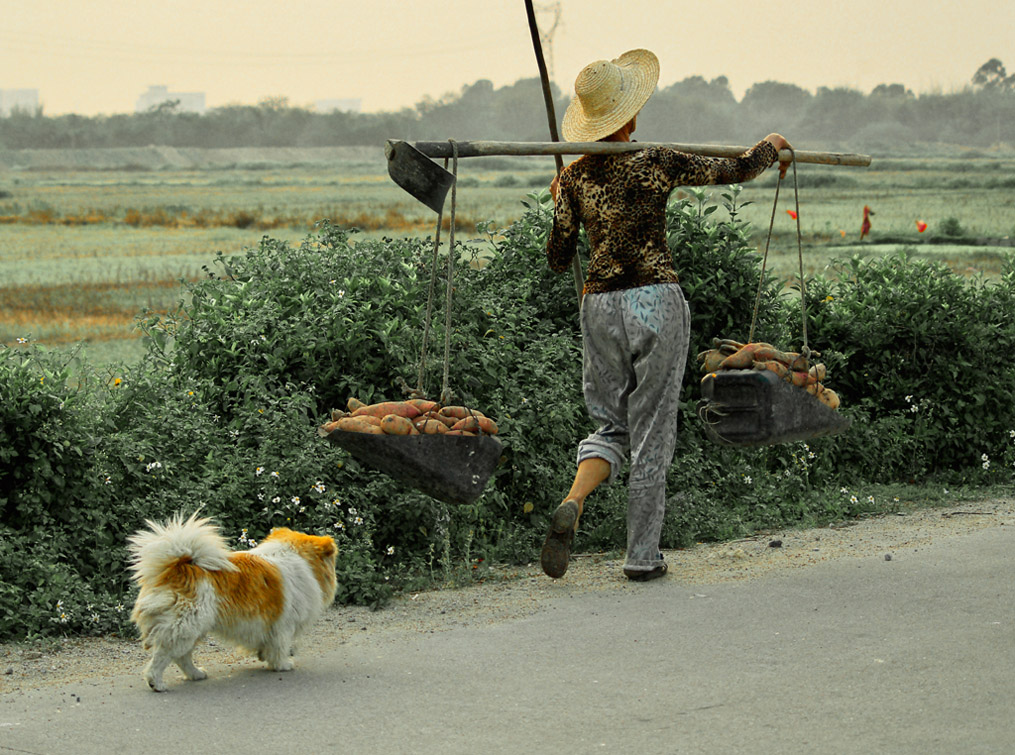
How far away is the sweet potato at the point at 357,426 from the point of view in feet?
16.5

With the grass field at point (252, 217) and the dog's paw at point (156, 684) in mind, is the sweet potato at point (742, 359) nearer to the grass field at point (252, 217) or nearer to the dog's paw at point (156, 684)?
the dog's paw at point (156, 684)

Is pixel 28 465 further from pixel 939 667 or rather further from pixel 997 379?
pixel 997 379

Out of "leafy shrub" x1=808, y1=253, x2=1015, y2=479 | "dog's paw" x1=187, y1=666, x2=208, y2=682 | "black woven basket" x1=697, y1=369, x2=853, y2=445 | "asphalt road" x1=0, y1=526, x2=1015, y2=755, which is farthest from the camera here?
"leafy shrub" x1=808, y1=253, x2=1015, y2=479

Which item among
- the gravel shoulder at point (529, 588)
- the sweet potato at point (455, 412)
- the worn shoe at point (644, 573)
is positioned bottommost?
the gravel shoulder at point (529, 588)

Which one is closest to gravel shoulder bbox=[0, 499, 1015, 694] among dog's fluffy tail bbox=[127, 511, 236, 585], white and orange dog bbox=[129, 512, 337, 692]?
white and orange dog bbox=[129, 512, 337, 692]

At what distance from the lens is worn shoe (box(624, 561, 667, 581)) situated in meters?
5.95

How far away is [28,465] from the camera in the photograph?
574cm

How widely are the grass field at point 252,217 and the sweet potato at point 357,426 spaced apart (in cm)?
771

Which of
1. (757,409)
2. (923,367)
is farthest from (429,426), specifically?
(923,367)

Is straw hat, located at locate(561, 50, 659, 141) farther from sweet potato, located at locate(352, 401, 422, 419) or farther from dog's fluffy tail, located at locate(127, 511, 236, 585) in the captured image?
dog's fluffy tail, located at locate(127, 511, 236, 585)

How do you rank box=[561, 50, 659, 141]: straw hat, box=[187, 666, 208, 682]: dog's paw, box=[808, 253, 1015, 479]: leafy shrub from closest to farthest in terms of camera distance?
box=[187, 666, 208, 682]: dog's paw → box=[561, 50, 659, 141]: straw hat → box=[808, 253, 1015, 479]: leafy shrub

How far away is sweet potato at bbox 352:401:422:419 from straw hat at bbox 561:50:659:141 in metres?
1.66

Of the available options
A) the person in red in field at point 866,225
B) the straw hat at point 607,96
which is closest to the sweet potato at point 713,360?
the straw hat at point 607,96

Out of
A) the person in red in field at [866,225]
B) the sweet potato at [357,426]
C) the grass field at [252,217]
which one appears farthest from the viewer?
the person in red in field at [866,225]
